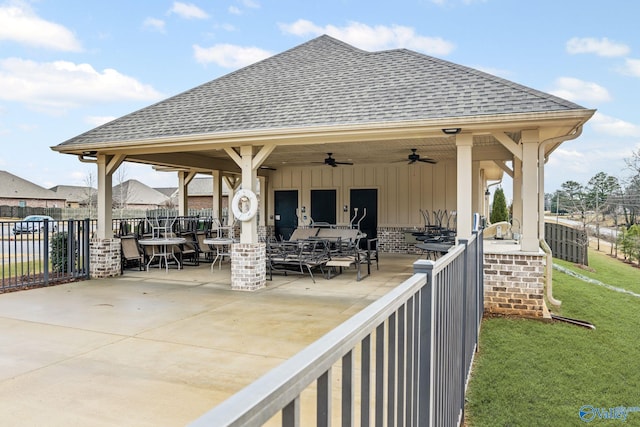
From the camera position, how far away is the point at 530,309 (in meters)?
6.48

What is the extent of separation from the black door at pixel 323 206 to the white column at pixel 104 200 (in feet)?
23.3

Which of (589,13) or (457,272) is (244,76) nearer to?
(457,272)

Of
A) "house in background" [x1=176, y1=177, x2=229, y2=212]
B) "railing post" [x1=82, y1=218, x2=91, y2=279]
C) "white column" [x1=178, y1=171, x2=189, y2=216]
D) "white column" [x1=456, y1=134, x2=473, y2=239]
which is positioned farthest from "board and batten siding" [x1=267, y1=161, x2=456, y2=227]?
"house in background" [x1=176, y1=177, x2=229, y2=212]

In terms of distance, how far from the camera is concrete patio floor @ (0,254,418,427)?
3.40 metres

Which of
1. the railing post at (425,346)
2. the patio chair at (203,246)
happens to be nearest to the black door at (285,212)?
the patio chair at (203,246)

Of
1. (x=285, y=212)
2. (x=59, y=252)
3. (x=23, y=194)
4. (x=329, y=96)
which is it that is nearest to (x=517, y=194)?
(x=329, y=96)

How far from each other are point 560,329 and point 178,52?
681 inches

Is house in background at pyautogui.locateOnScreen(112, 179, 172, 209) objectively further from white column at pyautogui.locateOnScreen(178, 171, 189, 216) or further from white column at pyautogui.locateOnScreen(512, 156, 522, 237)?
white column at pyautogui.locateOnScreen(512, 156, 522, 237)

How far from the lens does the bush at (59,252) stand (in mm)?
9336

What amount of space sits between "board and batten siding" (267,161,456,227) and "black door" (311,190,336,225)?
15cm

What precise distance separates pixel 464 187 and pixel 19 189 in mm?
47871

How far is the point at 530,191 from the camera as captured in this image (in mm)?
6465

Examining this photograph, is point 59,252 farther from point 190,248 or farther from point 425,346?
point 425,346

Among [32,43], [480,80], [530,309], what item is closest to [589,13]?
[480,80]
